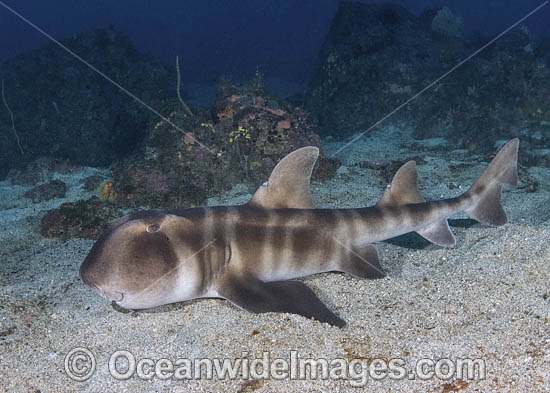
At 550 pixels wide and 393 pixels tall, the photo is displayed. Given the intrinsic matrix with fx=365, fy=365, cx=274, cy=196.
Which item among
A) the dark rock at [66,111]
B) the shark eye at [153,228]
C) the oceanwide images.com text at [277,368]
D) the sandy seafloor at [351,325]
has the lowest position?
the oceanwide images.com text at [277,368]

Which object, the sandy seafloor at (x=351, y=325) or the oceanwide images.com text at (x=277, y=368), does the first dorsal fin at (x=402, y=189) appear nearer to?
the sandy seafloor at (x=351, y=325)

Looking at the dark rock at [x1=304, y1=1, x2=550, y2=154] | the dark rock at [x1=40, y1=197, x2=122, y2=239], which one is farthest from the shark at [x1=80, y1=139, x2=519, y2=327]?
the dark rock at [x1=304, y1=1, x2=550, y2=154]

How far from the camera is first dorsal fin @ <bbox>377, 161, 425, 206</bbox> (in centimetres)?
438

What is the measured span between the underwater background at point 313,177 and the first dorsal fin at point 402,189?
82 cm

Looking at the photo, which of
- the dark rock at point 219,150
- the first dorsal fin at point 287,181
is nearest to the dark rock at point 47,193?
the dark rock at point 219,150

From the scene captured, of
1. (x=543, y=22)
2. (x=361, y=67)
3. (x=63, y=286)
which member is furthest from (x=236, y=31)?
(x=63, y=286)

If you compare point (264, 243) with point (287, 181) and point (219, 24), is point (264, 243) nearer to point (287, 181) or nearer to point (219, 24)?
point (287, 181)

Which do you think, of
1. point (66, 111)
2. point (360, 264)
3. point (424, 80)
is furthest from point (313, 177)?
point (66, 111)

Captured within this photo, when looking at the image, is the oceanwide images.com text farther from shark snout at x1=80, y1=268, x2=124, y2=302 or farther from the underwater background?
shark snout at x1=80, y1=268, x2=124, y2=302

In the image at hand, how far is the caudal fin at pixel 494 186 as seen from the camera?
4.76 meters

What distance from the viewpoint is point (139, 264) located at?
2.85m

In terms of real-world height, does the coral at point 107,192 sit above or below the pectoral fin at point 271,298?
above

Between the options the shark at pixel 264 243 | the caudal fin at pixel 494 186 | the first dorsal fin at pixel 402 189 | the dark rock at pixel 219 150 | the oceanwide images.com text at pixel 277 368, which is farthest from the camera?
the dark rock at pixel 219 150

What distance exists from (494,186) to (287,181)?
9.65ft
